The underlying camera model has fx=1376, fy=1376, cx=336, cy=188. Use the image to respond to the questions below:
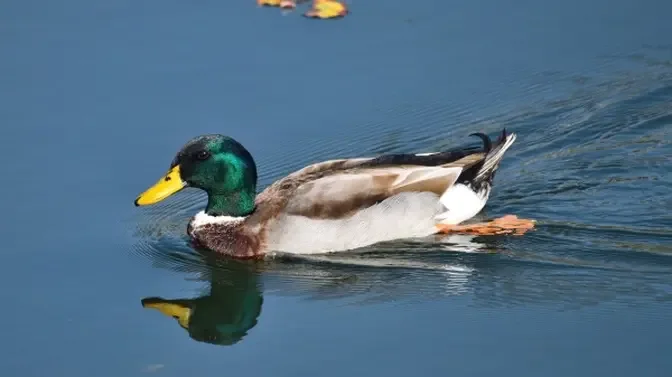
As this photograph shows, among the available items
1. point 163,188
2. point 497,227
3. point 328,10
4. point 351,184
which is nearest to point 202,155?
point 163,188

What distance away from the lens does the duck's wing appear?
34.6ft

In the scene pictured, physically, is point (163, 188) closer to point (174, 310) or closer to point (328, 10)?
point (174, 310)

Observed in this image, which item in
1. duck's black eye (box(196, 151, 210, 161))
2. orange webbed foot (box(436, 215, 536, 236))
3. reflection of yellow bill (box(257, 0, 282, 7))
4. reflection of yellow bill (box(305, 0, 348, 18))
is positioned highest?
reflection of yellow bill (box(257, 0, 282, 7))

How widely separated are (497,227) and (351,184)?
1.20m

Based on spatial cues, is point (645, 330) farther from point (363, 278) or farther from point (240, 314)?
point (240, 314)

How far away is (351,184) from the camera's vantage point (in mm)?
10602

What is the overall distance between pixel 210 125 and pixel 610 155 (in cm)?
344

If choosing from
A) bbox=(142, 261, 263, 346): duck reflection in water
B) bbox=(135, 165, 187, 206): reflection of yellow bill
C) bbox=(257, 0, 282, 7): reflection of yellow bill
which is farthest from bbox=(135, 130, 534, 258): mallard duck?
bbox=(257, 0, 282, 7): reflection of yellow bill

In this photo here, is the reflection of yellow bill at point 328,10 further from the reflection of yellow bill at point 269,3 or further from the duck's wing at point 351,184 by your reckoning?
the duck's wing at point 351,184

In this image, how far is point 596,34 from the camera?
13.3 m

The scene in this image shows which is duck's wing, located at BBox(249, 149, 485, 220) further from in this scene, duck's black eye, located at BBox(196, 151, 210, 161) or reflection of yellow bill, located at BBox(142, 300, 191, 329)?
reflection of yellow bill, located at BBox(142, 300, 191, 329)


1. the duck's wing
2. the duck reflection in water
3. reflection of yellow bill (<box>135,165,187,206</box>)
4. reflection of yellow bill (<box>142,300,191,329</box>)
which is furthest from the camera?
the duck's wing

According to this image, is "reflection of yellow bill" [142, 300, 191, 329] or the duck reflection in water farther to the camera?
"reflection of yellow bill" [142, 300, 191, 329]

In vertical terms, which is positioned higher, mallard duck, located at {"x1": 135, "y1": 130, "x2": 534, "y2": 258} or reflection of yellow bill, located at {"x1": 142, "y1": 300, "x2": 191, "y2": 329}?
mallard duck, located at {"x1": 135, "y1": 130, "x2": 534, "y2": 258}
